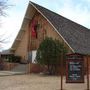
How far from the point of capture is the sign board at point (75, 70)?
1473 centimetres

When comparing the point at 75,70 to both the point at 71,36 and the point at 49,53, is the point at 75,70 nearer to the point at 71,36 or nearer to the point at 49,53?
the point at 49,53

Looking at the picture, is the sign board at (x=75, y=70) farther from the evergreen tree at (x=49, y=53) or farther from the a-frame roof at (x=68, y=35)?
the a-frame roof at (x=68, y=35)

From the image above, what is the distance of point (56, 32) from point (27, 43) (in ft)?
24.3

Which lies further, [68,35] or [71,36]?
[71,36]

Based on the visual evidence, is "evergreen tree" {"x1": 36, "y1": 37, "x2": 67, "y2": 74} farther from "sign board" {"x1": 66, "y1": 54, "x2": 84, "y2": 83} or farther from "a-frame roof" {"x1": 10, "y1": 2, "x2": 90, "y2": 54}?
"sign board" {"x1": 66, "y1": 54, "x2": 84, "y2": 83}

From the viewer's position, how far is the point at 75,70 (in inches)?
583

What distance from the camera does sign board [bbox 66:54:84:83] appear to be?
14.7 m

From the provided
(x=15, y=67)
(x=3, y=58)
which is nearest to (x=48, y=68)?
(x=15, y=67)

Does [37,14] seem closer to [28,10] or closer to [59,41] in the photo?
[28,10]

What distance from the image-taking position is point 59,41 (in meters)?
28.6

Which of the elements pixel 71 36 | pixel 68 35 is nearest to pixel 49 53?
pixel 68 35

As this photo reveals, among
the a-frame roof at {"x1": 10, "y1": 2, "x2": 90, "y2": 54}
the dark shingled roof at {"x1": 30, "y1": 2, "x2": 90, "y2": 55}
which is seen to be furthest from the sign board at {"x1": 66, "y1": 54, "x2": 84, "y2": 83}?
the dark shingled roof at {"x1": 30, "y1": 2, "x2": 90, "y2": 55}

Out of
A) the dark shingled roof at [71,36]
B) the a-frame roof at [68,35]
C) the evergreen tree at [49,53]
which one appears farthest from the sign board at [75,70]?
the dark shingled roof at [71,36]

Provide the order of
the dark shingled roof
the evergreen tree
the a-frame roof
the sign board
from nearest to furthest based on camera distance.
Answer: the sign board < the evergreen tree < the a-frame roof < the dark shingled roof
